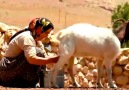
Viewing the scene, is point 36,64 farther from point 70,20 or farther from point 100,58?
point 70,20

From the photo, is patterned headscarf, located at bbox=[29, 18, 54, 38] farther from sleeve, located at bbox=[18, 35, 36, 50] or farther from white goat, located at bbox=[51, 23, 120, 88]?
white goat, located at bbox=[51, 23, 120, 88]

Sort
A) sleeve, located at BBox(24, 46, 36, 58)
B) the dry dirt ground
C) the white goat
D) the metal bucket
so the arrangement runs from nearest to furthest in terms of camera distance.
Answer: sleeve, located at BBox(24, 46, 36, 58) < the metal bucket < the white goat < the dry dirt ground

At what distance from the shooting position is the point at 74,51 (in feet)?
29.5

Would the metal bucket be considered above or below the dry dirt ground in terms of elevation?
above

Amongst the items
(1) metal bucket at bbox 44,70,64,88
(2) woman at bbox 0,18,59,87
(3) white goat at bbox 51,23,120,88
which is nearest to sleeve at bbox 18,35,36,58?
(2) woman at bbox 0,18,59,87

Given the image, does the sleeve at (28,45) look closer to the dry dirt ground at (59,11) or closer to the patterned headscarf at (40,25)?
the patterned headscarf at (40,25)

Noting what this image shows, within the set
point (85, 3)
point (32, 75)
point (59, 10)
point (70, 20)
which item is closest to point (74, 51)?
point (32, 75)

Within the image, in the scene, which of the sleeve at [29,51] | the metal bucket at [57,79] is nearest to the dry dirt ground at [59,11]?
the metal bucket at [57,79]

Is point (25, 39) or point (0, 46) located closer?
point (25, 39)

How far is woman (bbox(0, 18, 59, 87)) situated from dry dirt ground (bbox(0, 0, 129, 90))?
106ft

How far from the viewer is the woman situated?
22.7ft

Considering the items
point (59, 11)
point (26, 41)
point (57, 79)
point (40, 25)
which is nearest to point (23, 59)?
point (26, 41)

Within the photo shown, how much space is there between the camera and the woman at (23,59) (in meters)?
6.93

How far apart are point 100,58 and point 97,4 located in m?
46.5
